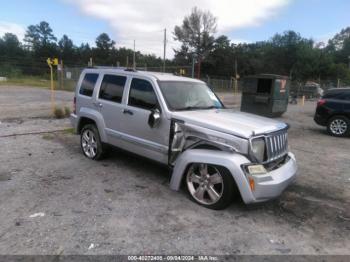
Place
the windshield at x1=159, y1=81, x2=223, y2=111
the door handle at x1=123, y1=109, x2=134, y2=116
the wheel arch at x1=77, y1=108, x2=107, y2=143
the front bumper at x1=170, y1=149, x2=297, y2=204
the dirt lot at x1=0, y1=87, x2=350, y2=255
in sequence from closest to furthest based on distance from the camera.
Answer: the dirt lot at x1=0, y1=87, x2=350, y2=255 < the front bumper at x1=170, y1=149, x2=297, y2=204 < the windshield at x1=159, y1=81, x2=223, y2=111 < the door handle at x1=123, y1=109, x2=134, y2=116 < the wheel arch at x1=77, y1=108, x2=107, y2=143

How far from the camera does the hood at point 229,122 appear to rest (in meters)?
3.97

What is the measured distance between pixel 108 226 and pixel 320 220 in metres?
2.74

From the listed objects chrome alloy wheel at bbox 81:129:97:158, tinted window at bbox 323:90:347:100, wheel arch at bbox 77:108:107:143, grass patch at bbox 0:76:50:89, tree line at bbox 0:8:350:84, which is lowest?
grass patch at bbox 0:76:50:89

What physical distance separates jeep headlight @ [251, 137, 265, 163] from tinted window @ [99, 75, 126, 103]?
261 centimetres

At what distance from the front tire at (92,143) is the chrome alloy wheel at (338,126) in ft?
26.5

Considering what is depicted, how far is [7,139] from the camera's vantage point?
776cm

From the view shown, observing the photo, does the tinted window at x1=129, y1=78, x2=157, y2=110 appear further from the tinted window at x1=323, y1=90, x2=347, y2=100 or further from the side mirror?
the tinted window at x1=323, y1=90, x2=347, y2=100

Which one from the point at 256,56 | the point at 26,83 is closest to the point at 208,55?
the point at 256,56

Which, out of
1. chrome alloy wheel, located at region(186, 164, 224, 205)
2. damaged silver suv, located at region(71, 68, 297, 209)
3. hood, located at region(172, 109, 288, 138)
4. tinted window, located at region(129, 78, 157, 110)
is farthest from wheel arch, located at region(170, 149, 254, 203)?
tinted window, located at region(129, 78, 157, 110)

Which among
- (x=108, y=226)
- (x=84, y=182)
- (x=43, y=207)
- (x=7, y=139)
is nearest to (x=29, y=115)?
(x=7, y=139)

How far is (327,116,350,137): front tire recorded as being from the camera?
10141 millimetres

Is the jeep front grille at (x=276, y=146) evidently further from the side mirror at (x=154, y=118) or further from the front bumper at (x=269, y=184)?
the side mirror at (x=154, y=118)

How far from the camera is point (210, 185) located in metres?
4.14

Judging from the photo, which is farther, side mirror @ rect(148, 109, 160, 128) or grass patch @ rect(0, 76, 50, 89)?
grass patch @ rect(0, 76, 50, 89)
